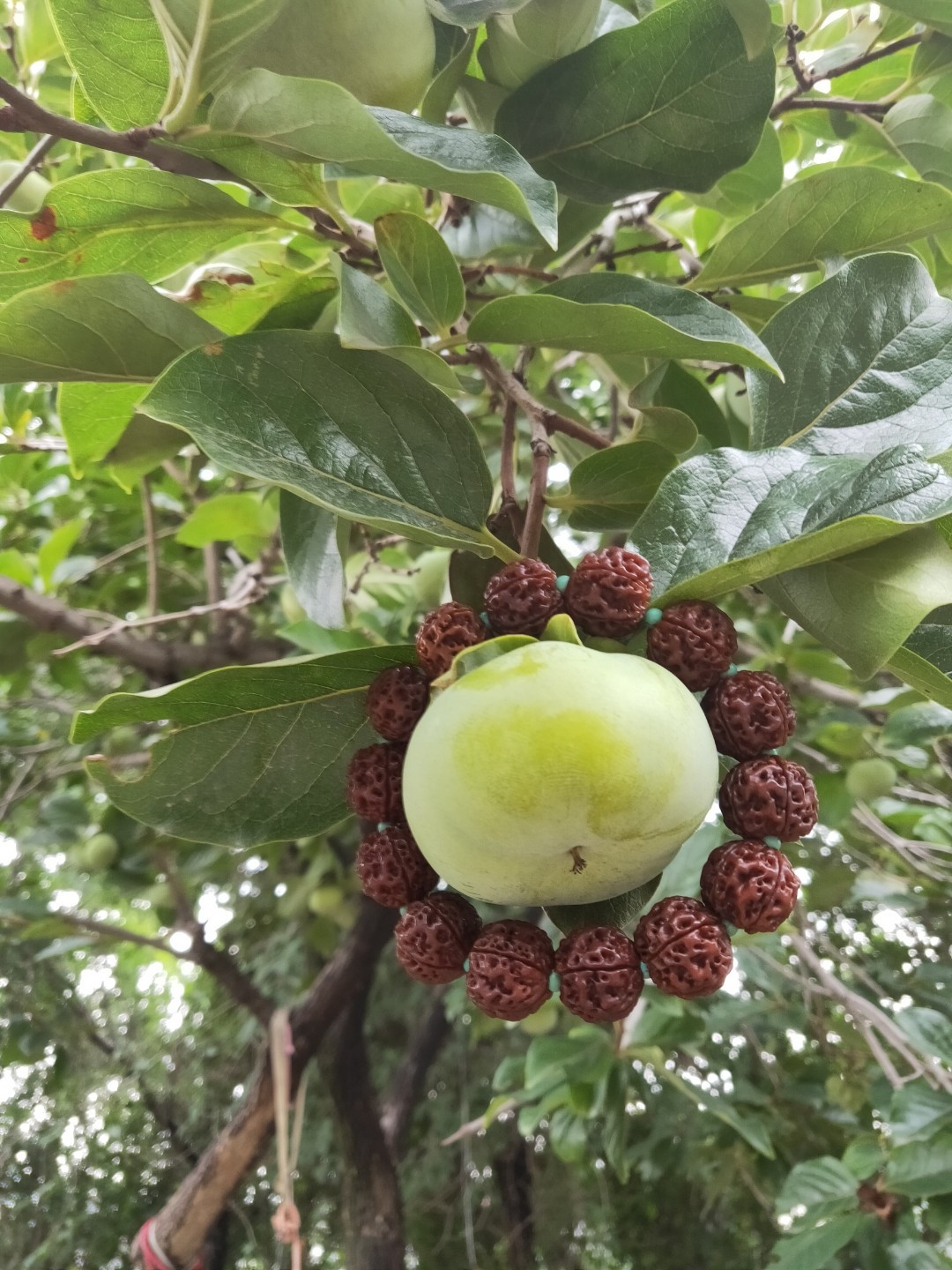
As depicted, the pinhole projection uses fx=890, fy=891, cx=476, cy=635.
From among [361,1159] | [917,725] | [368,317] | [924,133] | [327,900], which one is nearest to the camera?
[368,317]

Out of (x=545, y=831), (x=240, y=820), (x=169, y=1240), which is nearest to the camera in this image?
(x=545, y=831)

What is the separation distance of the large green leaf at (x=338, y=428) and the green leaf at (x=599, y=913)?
6.0 inches

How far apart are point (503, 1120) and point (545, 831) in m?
Result: 2.32

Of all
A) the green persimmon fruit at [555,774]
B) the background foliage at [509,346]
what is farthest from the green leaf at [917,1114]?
the green persimmon fruit at [555,774]

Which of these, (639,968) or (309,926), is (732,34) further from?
(309,926)

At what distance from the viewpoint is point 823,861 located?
1.49m

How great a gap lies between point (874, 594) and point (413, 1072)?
2042 millimetres

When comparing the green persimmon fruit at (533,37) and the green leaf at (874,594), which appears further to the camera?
the green persimmon fruit at (533,37)

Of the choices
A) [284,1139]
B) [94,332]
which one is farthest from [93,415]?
[284,1139]

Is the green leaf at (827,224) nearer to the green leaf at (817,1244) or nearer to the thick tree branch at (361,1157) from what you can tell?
the green leaf at (817,1244)

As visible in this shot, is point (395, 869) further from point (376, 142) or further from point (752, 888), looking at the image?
point (376, 142)

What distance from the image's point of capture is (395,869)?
1.18 ft

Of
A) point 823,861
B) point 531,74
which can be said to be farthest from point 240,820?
point 823,861

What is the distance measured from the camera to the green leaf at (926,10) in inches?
20.3
